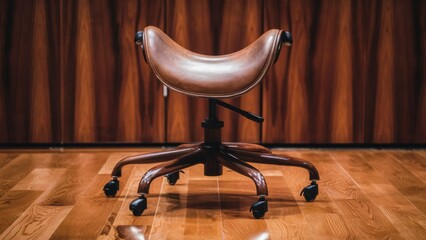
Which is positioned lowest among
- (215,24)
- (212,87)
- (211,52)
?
(212,87)

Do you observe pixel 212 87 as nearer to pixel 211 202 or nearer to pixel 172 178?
pixel 211 202

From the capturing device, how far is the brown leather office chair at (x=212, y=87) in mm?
2613

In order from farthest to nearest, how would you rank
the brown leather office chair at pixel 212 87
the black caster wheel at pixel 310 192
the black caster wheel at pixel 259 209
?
the black caster wheel at pixel 310 192 < the brown leather office chair at pixel 212 87 < the black caster wheel at pixel 259 209

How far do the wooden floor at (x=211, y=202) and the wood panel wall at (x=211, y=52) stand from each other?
254 mm

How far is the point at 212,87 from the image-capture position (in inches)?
103

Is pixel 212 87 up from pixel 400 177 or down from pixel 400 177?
up

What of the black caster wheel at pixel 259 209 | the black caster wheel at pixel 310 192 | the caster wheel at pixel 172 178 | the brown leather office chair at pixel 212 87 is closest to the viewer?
the black caster wheel at pixel 259 209

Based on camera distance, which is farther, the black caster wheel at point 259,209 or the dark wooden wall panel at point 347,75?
the dark wooden wall panel at point 347,75

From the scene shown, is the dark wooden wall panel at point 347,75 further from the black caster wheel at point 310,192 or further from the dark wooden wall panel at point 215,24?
the black caster wheel at point 310,192

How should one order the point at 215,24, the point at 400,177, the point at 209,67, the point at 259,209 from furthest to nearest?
the point at 215,24 → the point at 400,177 → the point at 209,67 → the point at 259,209

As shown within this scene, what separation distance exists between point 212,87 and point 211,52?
3.68 feet

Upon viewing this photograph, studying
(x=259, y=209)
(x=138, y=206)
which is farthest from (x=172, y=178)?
(x=259, y=209)

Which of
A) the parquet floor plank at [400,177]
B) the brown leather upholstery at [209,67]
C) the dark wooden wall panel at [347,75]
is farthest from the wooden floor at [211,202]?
the brown leather upholstery at [209,67]

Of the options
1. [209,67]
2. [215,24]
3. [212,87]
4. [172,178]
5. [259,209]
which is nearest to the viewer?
[259,209]
